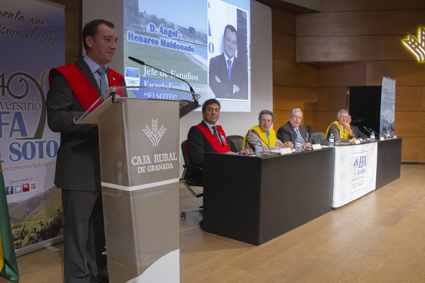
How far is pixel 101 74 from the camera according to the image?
1870 mm

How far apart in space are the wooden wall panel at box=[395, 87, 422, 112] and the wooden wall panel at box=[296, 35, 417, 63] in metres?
0.75

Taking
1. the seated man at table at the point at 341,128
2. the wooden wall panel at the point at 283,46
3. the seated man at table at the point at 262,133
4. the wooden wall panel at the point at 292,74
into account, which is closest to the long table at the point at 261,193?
the seated man at table at the point at 262,133

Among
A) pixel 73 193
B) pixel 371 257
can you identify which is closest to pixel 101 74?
pixel 73 193

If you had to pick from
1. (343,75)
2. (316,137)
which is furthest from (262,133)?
(343,75)

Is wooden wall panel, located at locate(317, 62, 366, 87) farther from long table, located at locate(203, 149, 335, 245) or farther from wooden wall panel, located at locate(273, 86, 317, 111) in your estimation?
long table, located at locate(203, 149, 335, 245)

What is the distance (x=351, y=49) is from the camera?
8.53 metres

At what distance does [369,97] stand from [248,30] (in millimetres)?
3810

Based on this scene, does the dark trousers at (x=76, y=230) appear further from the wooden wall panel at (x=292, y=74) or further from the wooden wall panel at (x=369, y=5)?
the wooden wall panel at (x=369, y=5)

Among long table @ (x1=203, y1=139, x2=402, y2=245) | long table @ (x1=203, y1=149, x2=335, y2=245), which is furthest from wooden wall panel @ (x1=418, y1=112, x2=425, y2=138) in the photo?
long table @ (x1=203, y1=149, x2=335, y2=245)

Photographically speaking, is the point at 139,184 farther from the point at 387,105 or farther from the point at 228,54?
the point at 387,105

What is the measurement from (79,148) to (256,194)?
1545 millimetres

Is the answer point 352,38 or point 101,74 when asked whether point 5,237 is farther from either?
point 352,38

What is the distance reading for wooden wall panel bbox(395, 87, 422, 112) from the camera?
841 centimetres

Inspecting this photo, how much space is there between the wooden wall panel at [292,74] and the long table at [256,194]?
5.11 meters
